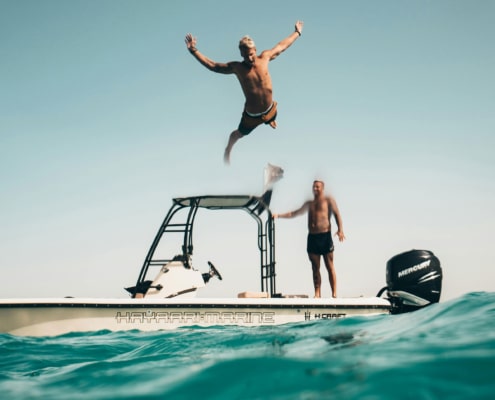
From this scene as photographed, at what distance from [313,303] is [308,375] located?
466 cm

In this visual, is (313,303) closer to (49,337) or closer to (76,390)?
(49,337)

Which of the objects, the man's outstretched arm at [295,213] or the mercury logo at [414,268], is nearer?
the mercury logo at [414,268]

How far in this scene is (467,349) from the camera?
2561 mm

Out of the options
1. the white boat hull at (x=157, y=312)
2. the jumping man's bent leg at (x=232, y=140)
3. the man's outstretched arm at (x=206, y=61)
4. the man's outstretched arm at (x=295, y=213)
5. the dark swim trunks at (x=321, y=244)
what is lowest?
the white boat hull at (x=157, y=312)

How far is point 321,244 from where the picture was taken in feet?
24.9

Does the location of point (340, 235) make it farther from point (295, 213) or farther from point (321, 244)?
point (295, 213)

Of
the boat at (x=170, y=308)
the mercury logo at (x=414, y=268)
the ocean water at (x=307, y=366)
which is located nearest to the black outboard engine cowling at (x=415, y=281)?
the mercury logo at (x=414, y=268)

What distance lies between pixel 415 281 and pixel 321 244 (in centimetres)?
299

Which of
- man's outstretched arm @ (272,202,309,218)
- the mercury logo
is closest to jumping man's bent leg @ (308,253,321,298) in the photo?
man's outstretched arm @ (272,202,309,218)

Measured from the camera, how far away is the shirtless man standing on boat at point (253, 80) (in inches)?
271

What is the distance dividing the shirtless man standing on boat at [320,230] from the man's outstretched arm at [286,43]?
82.9 inches

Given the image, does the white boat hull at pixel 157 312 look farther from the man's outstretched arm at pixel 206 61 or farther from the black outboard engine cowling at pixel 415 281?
the man's outstretched arm at pixel 206 61

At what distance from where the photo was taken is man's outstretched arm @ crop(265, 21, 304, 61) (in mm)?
7086

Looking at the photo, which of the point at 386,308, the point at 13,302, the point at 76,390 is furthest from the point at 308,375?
the point at 13,302
